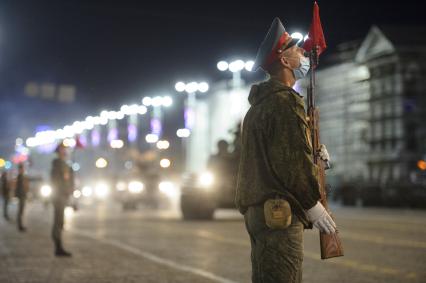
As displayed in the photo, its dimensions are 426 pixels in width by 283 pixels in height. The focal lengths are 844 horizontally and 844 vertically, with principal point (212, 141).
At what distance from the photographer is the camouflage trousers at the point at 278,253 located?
415cm

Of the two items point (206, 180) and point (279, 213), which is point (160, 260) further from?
point (206, 180)

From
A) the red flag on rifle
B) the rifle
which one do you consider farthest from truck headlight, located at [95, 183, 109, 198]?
the rifle

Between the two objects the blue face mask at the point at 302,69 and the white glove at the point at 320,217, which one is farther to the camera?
the blue face mask at the point at 302,69

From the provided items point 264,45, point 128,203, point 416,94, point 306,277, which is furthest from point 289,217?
point 416,94

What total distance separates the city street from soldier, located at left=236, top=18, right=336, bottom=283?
5.69 meters

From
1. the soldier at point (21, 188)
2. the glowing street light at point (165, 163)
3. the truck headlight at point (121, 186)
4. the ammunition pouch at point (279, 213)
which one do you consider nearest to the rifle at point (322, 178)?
the ammunition pouch at point (279, 213)

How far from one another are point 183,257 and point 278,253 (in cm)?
890

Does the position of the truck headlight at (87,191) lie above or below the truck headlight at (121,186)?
above

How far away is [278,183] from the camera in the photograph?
4.14 m

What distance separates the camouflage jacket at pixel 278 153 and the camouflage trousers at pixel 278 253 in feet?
0.27

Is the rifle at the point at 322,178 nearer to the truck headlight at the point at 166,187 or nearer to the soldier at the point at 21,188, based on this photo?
the soldier at the point at 21,188

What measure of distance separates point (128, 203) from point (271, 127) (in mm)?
32562

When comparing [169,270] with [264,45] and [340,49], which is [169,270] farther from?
[340,49]

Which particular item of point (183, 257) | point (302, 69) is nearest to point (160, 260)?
point (183, 257)
